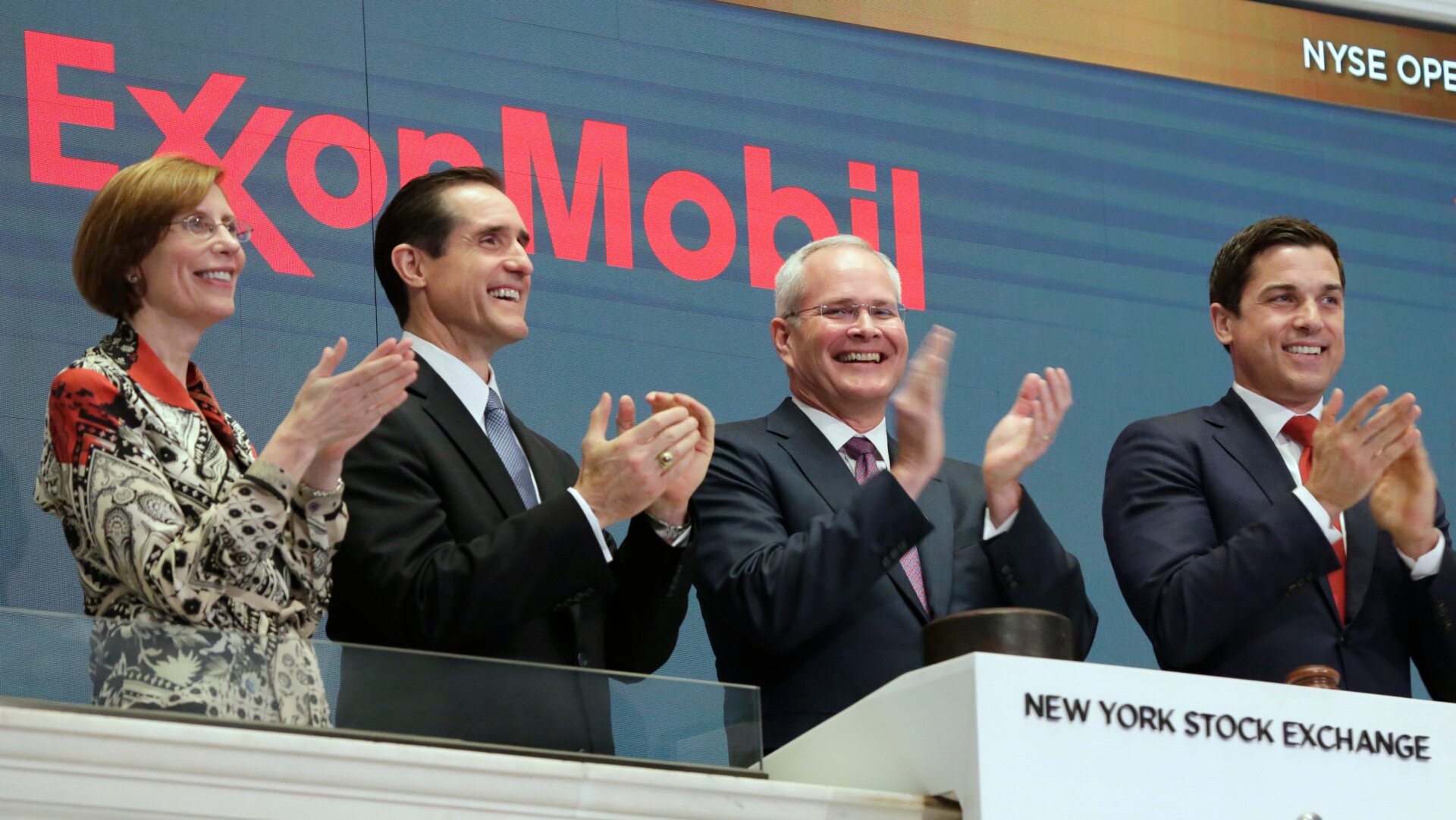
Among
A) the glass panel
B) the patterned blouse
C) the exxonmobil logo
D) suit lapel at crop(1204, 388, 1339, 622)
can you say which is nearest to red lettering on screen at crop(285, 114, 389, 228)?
the exxonmobil logo

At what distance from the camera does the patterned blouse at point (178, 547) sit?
2125 mm

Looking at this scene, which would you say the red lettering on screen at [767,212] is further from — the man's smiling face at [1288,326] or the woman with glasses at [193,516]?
the woman with glasses at [193,516]

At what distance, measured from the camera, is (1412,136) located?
5332mm

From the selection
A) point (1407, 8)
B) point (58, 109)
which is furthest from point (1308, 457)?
point (1407, 8)

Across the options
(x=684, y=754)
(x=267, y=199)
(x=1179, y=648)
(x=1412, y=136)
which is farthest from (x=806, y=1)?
(x=684, y=754)

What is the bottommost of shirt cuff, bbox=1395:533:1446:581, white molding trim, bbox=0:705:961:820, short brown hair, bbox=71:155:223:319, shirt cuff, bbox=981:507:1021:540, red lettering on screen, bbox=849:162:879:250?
white molding trim, bbox=0:705:961:820

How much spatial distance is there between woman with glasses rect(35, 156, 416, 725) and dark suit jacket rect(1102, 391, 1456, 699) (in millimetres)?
1219

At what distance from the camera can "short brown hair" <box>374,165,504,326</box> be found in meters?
3.12

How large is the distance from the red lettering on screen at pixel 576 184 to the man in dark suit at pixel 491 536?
1.14 meters

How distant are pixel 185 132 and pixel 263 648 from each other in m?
2.03

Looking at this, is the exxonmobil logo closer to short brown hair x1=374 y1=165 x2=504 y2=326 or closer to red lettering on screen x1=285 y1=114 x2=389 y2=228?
red lettering on screen x1=285 y1=114 x2=389 y2=228

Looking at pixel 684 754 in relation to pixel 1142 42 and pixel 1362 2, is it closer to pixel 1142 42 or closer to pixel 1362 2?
pixel 1142 42

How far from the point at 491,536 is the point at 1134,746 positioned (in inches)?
33.3

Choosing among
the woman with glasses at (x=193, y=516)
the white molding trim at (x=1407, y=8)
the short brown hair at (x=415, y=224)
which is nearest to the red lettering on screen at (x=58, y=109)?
the short brown hair at (x=415, y=224)
